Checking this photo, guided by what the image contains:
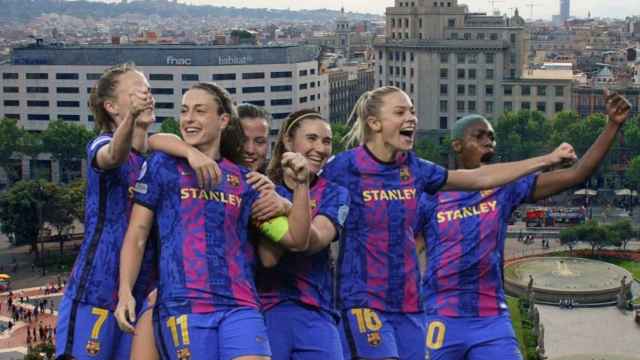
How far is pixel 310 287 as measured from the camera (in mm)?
9945

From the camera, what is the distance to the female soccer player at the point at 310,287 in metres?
9.68

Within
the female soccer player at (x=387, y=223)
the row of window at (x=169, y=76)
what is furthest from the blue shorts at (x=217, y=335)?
the row of window at (x=169, y=76)

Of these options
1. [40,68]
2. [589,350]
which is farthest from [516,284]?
[40,68]

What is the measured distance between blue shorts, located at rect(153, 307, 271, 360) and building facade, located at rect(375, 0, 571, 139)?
8399 centimetres

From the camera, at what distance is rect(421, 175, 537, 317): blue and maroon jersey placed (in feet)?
35.4

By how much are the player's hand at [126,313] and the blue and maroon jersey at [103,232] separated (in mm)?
690

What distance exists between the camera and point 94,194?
10.1 m

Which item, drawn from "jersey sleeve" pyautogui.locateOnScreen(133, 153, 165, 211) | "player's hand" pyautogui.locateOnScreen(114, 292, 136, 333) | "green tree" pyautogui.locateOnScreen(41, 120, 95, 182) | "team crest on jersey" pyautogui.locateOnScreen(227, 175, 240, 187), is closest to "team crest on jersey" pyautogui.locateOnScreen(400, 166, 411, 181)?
"team crest on jersey" pyautogui.locateOnScreen(227, 175, 240, 187)

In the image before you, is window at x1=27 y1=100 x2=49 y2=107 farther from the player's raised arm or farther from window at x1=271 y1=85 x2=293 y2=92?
the player's raised arm

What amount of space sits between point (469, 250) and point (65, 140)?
75.1m

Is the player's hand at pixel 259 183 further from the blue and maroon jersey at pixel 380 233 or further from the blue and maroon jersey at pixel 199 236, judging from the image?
the blue and maroon jersey at pixel 380 233

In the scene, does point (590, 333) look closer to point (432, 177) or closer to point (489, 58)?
point (432, 177)

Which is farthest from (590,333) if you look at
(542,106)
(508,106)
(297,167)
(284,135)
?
(508,106)

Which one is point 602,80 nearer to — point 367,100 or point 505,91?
point 505,91
